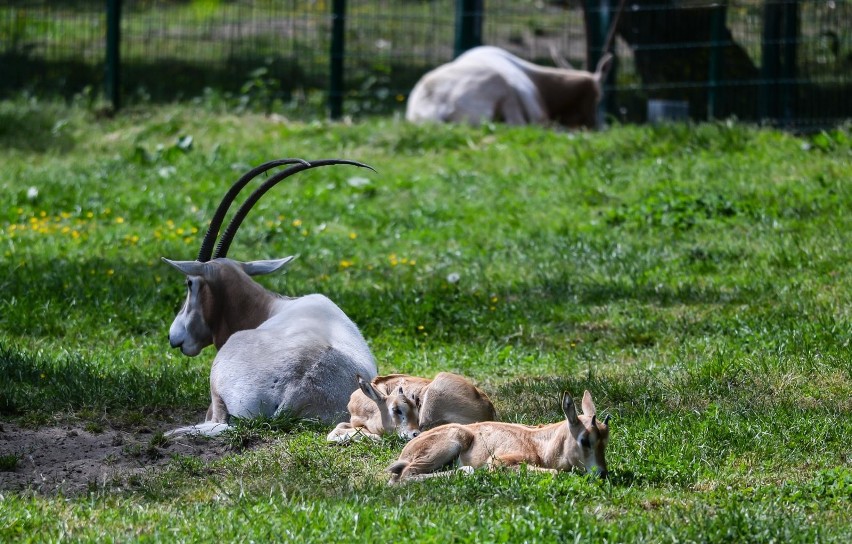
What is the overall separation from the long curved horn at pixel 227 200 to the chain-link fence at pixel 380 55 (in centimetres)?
844

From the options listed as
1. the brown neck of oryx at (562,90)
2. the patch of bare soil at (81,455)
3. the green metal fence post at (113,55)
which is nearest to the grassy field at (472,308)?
the patch of bare soil at (81,455)

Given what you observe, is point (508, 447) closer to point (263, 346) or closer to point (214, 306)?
point (263, 346)

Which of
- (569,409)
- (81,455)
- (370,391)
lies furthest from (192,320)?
(569,409)

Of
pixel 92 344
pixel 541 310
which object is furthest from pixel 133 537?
pixel 541 310

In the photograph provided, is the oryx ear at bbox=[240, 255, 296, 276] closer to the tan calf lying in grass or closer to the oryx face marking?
the oryx face marking

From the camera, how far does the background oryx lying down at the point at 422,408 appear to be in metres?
5.95

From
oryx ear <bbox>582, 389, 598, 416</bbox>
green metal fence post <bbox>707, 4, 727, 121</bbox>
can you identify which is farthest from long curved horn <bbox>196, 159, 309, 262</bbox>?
green metal fence post <bbox>707, 4, 727, 121</bbox>

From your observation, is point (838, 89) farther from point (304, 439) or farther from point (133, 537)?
point (133, 537)

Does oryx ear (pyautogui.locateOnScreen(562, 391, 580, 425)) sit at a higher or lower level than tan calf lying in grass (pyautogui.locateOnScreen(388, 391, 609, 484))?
higher

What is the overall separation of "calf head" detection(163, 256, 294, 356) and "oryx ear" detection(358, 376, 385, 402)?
1665 mm

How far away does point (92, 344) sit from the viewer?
27.1 ft

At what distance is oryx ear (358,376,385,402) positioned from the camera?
19.3 ft

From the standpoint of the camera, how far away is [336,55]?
628 inches

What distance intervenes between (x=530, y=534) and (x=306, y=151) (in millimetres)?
9620
